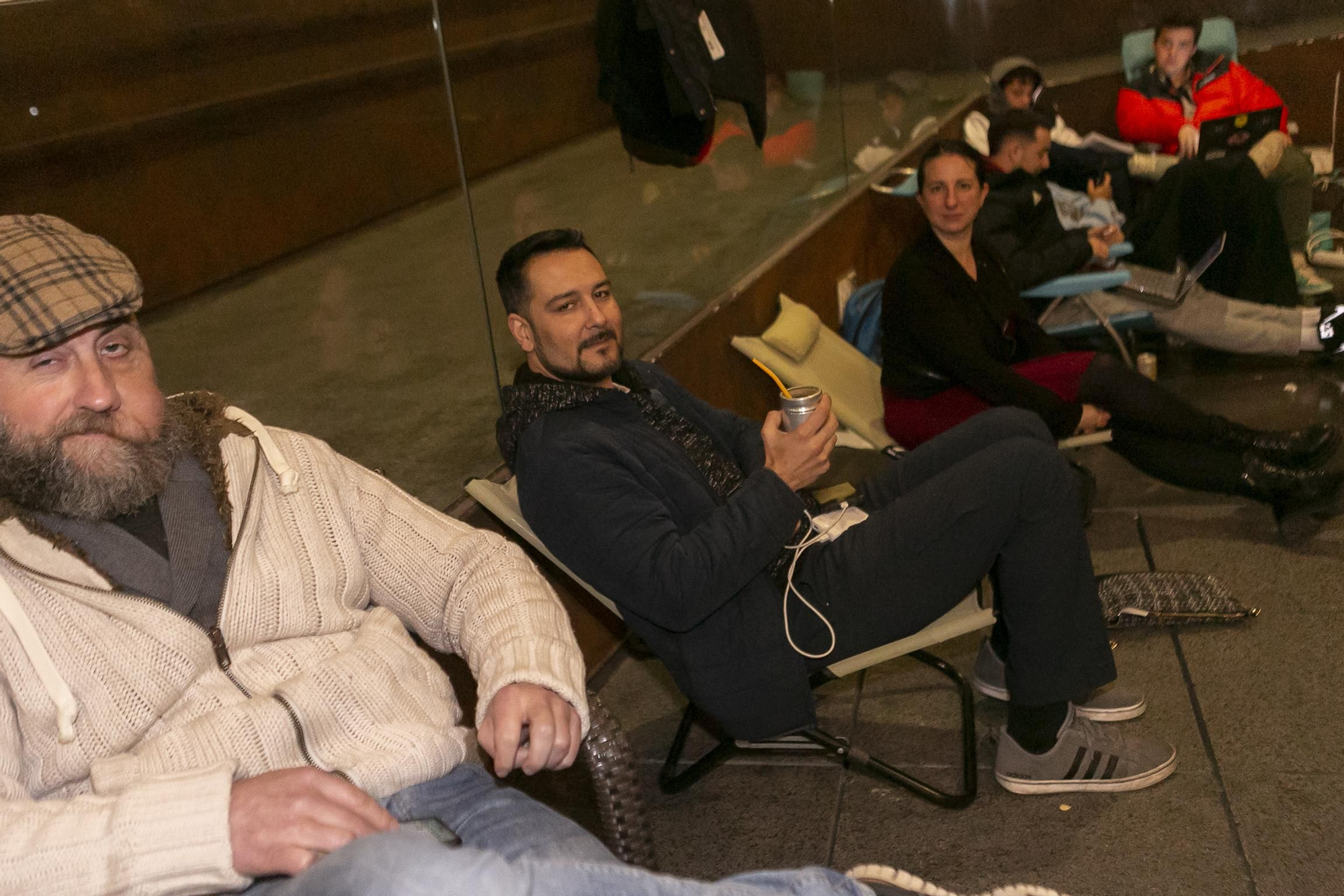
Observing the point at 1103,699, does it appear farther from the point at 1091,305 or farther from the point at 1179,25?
the point at 1179,25

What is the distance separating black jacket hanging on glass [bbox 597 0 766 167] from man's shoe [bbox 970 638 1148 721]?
71.7 inches

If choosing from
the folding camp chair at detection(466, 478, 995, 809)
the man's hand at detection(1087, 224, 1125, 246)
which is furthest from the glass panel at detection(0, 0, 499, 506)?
the man's hand at detection(1087, 224, 1125, 246)

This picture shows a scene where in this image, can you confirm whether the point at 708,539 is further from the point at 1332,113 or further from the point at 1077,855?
the point at 1332,113

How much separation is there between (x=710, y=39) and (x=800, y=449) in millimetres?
1826

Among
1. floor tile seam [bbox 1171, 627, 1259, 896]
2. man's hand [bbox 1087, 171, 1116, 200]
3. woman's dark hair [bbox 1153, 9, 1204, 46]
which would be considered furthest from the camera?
woman's dark hair [bbox 1153, 9, 1204, 46]

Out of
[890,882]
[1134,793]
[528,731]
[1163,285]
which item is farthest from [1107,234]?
[528,731]

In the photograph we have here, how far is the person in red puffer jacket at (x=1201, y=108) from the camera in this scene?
550 cm

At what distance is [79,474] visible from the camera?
158 cm

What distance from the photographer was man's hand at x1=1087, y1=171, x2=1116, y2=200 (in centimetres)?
566

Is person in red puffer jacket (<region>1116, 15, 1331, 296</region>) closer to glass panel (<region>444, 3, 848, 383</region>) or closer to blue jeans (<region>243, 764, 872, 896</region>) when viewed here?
glass panel (<region>444, 3, 848, 383</region>)

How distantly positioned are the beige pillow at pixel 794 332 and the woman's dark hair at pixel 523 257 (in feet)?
4.83

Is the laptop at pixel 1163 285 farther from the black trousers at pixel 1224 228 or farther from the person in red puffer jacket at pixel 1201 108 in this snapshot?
the person in red puffer jacket at pixel 1201 108

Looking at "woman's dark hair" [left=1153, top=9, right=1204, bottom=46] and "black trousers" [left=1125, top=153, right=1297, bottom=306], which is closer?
"black trousers" [left=1125, top=153, right=1297, bottom=306]

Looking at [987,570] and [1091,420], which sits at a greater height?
[987,570]
